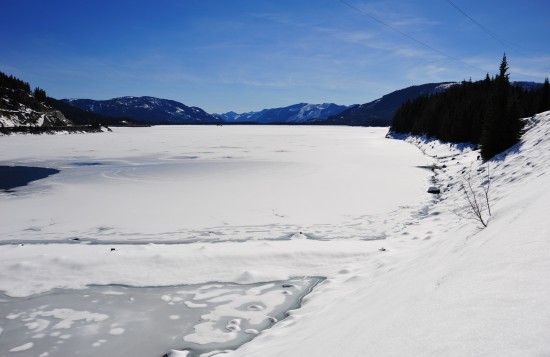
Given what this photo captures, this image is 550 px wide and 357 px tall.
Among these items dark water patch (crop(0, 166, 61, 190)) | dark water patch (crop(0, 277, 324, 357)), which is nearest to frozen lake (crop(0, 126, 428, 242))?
dark water patch (crop(0, 166, 61, 190))

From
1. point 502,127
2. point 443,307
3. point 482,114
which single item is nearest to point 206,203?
point 443,307

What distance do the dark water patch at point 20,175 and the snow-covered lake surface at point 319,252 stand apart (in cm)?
159

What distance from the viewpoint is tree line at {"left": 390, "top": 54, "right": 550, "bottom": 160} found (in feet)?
66.0

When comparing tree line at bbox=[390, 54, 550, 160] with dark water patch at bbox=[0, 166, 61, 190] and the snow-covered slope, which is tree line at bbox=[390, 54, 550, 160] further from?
dark water patch at bbox=[0, 166, 61, 190]

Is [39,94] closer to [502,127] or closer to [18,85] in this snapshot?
[18,85]

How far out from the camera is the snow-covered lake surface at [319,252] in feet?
10.2

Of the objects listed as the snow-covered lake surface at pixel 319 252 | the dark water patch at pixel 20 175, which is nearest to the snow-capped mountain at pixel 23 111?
the dark water patch at pixel 20 175

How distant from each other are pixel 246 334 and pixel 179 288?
98.8 inches

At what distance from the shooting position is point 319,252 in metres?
9.34

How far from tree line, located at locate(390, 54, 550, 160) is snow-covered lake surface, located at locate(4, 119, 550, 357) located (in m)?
1.62

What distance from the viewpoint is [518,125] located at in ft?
64.3

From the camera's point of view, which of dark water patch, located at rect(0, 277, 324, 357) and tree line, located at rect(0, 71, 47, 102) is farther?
tree line, located at rect(0, 71, 47, 102)

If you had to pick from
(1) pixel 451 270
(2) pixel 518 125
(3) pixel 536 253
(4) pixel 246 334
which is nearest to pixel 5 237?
(4) pixel 246 334

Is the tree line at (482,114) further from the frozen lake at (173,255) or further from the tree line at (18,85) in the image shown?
the tree line at (18,85)
